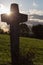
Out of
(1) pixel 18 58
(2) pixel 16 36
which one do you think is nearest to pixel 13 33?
(2) pixel 16 36

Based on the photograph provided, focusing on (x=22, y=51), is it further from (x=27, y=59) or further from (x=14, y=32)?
(x=14, y=32)

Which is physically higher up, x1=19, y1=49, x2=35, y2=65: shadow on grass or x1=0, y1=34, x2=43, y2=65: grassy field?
x1=19, y1=49, x2=35, y2=65: shadow on grass

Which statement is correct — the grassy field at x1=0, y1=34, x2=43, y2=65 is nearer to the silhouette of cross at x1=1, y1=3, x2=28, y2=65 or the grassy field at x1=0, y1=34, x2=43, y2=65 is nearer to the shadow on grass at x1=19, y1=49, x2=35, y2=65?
the shadow on grass at x1=19, y1=49, x2=35, y2=65

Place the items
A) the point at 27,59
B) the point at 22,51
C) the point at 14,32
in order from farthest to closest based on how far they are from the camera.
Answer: the point at 22,51 → the point at 27,59 → the point at 14,32

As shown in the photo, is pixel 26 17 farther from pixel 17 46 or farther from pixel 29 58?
pixel 29 58

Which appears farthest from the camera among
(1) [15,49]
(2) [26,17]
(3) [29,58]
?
(3) [29,58]

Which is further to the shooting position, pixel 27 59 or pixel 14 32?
pixel 27 59

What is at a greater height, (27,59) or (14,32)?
(14,32)

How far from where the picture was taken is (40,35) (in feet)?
108

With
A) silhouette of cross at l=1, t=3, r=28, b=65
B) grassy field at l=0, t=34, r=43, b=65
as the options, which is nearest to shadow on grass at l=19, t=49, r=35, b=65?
grassy field at l=0, t=34, r=43, b=65

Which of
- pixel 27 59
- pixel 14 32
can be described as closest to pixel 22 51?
pixel 27 59

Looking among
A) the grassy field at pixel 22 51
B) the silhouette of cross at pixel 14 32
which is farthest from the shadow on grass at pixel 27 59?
the silhouette of cross at pixel 14 32

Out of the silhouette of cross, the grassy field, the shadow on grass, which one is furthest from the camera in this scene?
the grassy field

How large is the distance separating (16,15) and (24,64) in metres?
1.96
